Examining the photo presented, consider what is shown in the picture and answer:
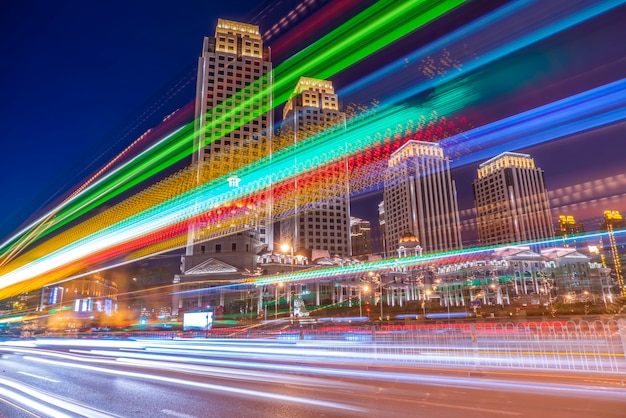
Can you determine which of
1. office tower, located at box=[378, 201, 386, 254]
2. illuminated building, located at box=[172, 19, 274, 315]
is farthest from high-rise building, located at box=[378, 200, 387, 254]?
illuminated building, located at box=[172, 19, 274, 315]

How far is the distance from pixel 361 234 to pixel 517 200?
73.3 metres

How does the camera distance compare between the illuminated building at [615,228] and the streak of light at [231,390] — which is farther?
the illuminated building at [615,228]

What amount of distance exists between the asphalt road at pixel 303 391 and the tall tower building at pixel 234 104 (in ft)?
260

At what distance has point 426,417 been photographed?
260 inches

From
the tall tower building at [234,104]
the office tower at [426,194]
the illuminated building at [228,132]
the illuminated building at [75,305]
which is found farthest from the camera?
the office tower at [426,194]

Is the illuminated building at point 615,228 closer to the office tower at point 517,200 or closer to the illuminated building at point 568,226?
the office tower at point 517,200

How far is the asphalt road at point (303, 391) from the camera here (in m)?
7.20

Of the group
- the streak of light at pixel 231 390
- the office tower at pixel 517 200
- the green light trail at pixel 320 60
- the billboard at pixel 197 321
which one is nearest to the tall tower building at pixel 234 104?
the green light trail at pixel 320 60

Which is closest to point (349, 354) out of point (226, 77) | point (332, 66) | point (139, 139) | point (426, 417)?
point (426, 417)

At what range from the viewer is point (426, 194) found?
132375mm

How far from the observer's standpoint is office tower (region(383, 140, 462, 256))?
128 metres

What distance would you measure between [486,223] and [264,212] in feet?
336

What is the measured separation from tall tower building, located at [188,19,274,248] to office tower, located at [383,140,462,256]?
49200 millimetres

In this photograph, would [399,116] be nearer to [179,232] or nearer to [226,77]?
[179,232]
